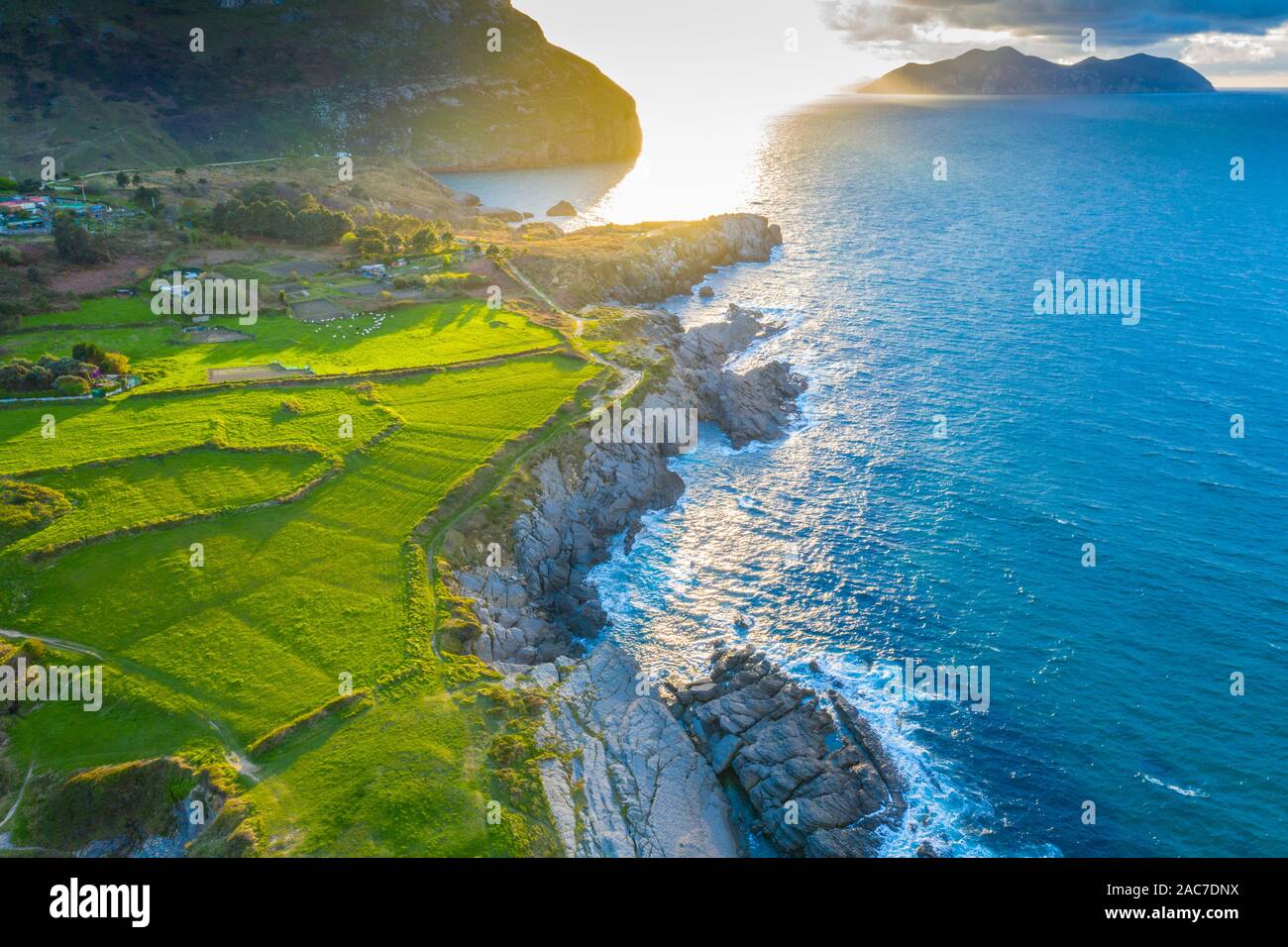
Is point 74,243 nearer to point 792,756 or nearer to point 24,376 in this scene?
point 24,376

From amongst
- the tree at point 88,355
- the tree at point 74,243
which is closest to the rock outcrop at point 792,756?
the tree at point 88,355

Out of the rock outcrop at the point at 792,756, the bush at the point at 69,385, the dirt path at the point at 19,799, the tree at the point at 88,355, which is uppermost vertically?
the tree at the point at 88,355

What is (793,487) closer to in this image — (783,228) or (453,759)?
(453,759)

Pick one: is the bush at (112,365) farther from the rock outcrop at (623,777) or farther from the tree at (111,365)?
the rock outcrop at (623,777)

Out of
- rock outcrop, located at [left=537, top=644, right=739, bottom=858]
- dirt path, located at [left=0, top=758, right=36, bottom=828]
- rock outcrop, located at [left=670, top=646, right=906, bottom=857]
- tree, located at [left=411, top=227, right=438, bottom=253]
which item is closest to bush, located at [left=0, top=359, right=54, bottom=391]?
dirt path, located at [left=0, top=758, right=36, bottom=828]

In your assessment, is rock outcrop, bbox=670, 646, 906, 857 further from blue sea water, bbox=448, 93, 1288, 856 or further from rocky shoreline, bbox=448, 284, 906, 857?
blue sea water, bbox=448, 93, 1288, 856
